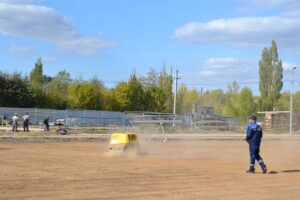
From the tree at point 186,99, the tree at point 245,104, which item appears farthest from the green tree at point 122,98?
the tree at point 245,104

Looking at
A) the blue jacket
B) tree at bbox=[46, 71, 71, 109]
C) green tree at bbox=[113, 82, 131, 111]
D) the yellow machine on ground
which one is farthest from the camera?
green tree at bbox=[113, 82, 131, 111]

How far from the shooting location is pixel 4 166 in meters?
17.1

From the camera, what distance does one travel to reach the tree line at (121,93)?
78.2m

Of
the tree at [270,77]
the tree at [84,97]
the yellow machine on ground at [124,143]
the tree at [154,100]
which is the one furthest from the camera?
the tree at [270,77]

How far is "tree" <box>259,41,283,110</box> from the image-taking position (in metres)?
106

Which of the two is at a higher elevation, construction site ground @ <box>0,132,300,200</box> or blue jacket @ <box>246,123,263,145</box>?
blue jacket @ <box>246,123,263,145</box>

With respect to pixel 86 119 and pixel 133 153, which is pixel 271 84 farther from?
pixel 133 153

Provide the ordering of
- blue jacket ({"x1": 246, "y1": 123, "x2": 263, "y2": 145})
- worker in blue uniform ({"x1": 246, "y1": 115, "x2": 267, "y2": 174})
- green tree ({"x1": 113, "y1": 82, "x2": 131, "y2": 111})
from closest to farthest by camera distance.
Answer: worker in blue uniform ({"x1": 246, "y1": 115, "x2": 267, "y2": 174}) < blue jacket ({"x1": 246, "y1": 123, "x2": 263, "y2": 145}) < green tree ({"x1": 113, "y1": 82, "x2": 131, "y2": 111})

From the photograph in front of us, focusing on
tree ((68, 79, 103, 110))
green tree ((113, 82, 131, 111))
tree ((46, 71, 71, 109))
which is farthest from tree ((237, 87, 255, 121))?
tree ((68, 79, 103, 110))

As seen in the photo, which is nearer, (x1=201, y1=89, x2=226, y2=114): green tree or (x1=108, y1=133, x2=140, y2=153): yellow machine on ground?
(x1=108, y1=133, x2=140, y2=153): yellow machine on ground

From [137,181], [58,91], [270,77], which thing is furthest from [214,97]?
[137,181]

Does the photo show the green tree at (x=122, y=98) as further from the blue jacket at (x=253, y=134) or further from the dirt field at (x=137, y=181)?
the blue jacket at (x=253, y=134)

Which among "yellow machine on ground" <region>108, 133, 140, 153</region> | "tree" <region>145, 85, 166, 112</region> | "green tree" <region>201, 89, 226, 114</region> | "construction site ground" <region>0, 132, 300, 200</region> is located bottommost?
"construction site ground" <region>0, 132, 300, 200</region>

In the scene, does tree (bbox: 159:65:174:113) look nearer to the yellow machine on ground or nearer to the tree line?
the tree line
